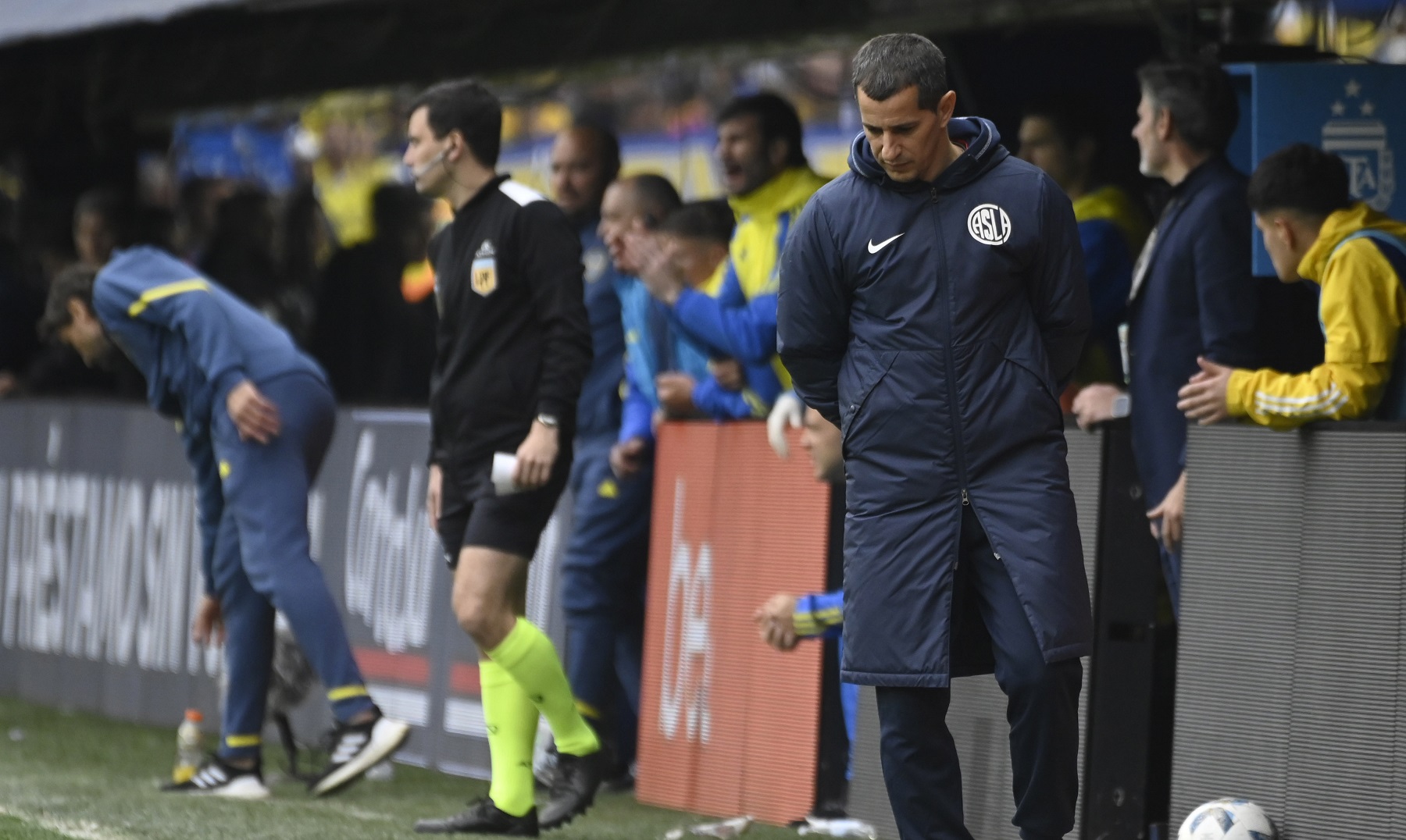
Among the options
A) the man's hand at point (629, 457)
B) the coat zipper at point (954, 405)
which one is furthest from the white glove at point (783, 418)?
the coat zipper at point (954, 405)

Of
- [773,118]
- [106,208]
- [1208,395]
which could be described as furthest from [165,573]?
[1208,395]

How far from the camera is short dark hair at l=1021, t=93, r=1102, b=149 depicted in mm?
6910

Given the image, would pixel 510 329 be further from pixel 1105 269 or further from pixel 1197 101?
pixel 1197 101

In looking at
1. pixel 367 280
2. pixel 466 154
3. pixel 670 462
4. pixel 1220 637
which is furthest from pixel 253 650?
pixel 367 280

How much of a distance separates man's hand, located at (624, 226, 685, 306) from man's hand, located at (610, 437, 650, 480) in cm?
111

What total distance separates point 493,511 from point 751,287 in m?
1.61

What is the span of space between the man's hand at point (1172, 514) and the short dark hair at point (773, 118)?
2278 mm

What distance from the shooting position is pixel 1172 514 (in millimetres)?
5742

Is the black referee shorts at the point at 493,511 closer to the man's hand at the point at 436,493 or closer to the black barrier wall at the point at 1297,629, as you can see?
the man's hand at the point at 436,493

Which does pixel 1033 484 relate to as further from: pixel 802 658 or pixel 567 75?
pixel 567 75

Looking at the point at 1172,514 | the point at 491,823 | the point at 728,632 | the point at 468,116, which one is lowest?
the point at 491,823

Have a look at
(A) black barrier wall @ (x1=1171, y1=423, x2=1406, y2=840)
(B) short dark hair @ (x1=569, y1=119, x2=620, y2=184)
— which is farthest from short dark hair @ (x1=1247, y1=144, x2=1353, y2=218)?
(B) short dark hair @ (x1=569, y1=119, x2=620, y2=184)

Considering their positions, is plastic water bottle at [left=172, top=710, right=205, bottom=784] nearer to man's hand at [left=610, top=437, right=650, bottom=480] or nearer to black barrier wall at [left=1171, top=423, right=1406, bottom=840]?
man's hand at [left=610, top=437, right=650, bottom=480]

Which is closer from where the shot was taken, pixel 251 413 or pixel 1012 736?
pixel 1012 736
